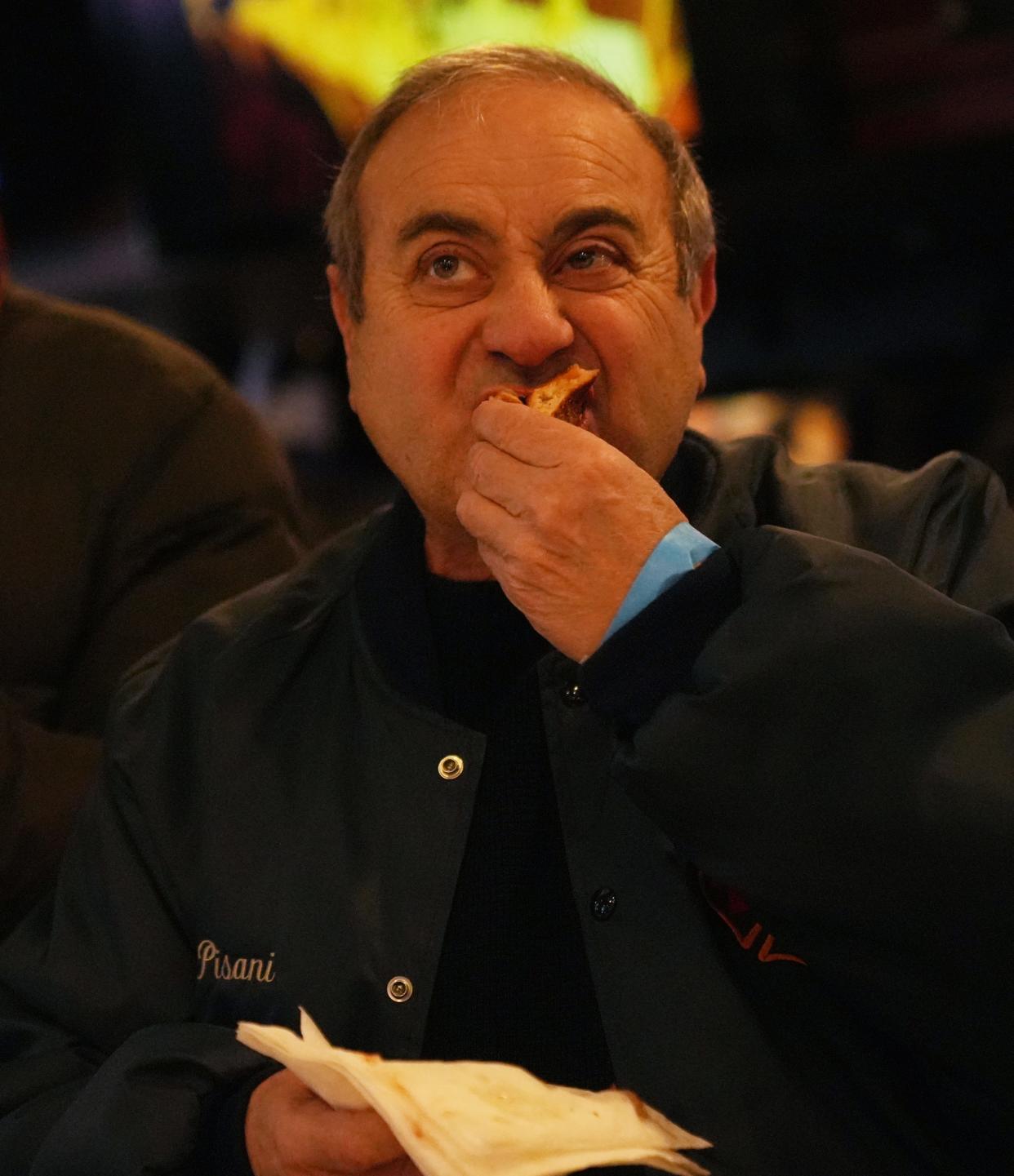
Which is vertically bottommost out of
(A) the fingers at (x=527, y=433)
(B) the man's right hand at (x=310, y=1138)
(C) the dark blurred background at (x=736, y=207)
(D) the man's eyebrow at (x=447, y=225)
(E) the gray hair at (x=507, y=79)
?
(B) the man's right hand at (x=310, y=1138)

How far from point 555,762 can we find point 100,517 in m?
0.91

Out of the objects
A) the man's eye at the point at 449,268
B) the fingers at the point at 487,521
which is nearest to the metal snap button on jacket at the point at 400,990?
the fingers at the point at 487,521

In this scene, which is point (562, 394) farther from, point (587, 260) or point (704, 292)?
point (704, 292)

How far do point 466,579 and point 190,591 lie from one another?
55cm

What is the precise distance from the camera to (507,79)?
5.99 feet

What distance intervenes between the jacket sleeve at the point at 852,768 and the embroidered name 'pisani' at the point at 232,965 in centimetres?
52

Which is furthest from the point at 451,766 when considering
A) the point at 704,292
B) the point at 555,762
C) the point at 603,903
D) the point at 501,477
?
the point at 704,292

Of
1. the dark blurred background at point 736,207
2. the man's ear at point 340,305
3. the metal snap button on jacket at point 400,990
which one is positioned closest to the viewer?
the metal snap button on jacket at point 400,990

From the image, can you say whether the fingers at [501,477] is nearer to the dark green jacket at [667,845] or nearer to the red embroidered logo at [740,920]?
the dark green jacket at [667,845]

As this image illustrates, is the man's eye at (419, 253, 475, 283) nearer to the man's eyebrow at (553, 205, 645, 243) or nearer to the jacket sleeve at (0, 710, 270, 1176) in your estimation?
the man's eyebrow at (553, 205, 645, 243)

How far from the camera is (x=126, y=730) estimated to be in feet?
6.21

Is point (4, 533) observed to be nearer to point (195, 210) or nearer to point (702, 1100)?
point (702, 1100)

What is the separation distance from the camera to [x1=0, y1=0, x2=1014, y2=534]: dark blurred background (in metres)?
3.79

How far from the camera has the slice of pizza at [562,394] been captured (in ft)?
5.29
